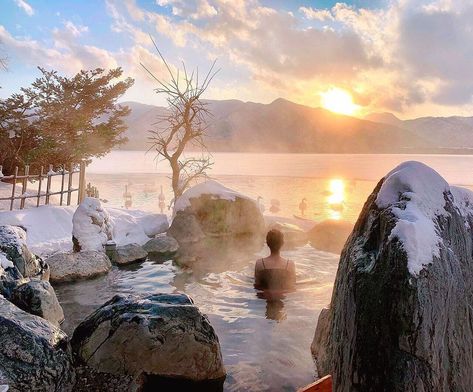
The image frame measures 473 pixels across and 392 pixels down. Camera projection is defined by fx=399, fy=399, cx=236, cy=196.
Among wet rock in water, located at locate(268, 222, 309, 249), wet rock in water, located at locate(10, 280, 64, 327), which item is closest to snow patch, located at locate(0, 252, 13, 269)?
wet rock in water, located at locate(10, 280, 64, 327)

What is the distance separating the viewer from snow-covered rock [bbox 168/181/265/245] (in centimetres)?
1669

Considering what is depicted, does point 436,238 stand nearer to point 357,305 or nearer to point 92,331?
point 357,305

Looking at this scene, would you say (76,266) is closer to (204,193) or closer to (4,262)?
(4,262)

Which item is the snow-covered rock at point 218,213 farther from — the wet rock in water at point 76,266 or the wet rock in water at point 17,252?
the wet rock in water at point 17,252

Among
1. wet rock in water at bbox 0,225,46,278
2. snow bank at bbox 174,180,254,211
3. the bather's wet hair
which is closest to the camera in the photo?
wet rock in water at bbox 0,225,46,278

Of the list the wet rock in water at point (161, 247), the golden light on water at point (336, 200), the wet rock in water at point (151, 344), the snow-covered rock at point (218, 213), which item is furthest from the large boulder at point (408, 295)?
the golden light on water at point (336, 200)

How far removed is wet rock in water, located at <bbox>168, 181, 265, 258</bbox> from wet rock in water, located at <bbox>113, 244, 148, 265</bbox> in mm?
3156

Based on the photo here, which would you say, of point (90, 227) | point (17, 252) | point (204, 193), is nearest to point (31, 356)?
point (17, 252)

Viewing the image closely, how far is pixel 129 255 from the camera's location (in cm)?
1255

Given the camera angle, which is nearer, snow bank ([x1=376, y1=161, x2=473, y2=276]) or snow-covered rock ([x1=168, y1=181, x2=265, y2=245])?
snow bank ([x1=376, y1=161, x2=473, y2=276])

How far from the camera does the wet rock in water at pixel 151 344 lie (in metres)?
5.26

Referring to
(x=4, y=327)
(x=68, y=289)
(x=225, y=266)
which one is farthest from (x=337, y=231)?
(x=4, y=327)

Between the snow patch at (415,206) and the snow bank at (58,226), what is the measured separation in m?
11.2

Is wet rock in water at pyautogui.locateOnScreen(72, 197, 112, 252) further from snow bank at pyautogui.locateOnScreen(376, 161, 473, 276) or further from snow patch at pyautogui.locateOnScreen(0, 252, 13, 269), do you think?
snow bank at pyautogui.locateOnScreen(376, 161, 473, 276)
